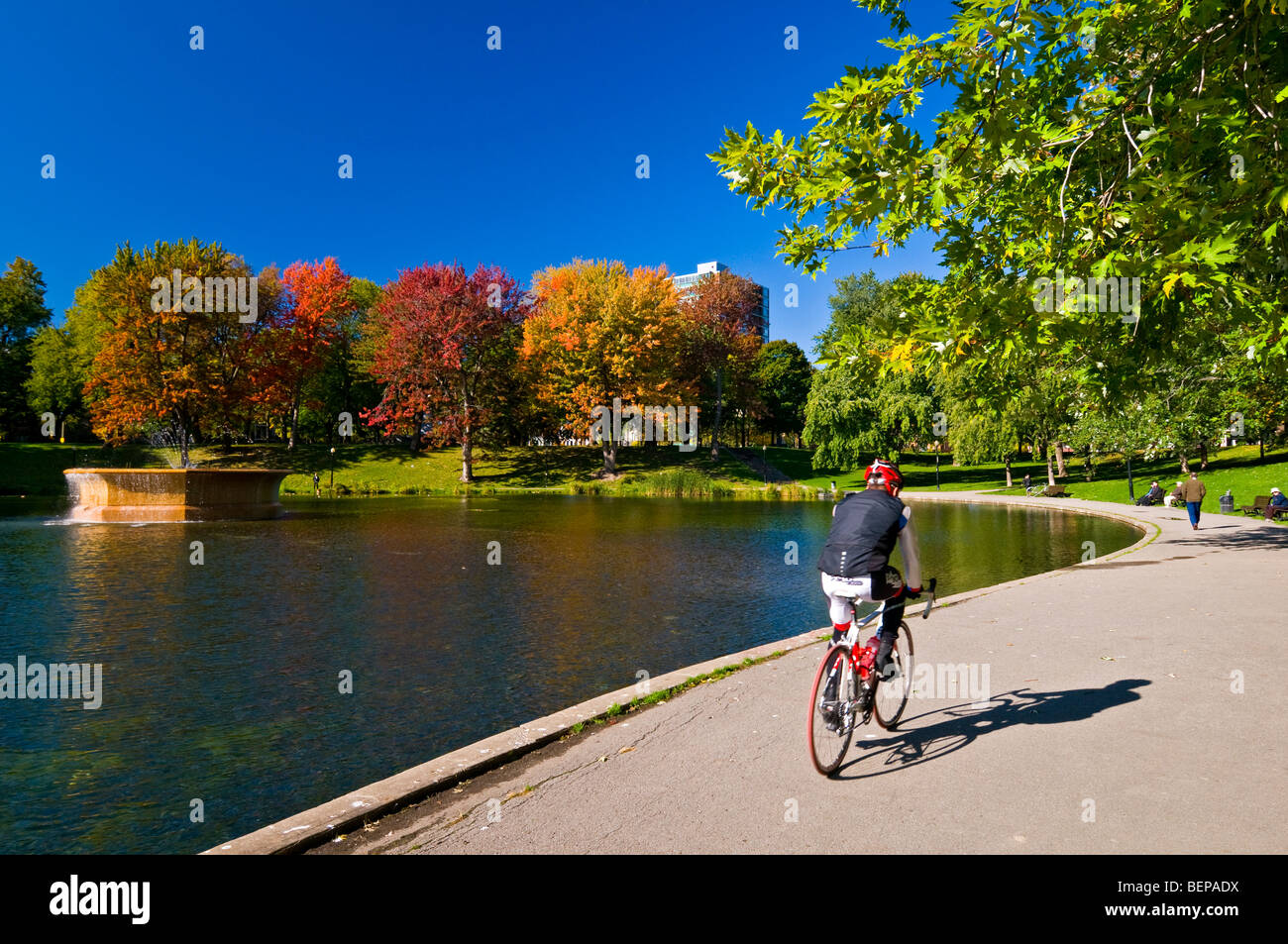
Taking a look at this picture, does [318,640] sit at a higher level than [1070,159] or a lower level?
lower

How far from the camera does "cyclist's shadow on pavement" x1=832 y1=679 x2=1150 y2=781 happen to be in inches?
201

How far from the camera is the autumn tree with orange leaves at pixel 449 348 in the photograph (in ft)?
168

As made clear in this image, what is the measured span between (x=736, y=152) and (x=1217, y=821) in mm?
6596

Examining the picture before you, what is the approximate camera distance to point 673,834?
3.95 metres

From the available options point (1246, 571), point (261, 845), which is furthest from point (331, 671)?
point (1246, 571)

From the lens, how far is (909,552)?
4.95m

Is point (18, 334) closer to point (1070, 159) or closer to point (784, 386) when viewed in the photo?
point (784, 386)

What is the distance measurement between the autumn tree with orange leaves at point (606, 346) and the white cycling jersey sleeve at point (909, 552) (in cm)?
4731

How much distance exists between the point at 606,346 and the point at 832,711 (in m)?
48.7

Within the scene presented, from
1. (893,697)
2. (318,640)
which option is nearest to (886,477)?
(893,697)

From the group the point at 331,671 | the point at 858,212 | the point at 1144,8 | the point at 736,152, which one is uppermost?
the point at 1144,8

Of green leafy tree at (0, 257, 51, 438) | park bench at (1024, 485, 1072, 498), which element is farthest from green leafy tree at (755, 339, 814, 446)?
green leafy tree at (0, 257, 51, 438)

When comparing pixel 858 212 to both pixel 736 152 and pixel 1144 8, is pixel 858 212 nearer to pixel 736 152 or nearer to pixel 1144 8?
pixel 736 152

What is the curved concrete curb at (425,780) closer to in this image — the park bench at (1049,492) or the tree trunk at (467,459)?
the park bench at (1049,492)
